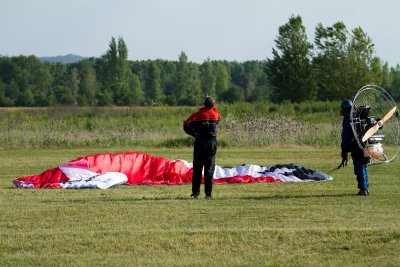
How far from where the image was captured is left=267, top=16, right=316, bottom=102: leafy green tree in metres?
69.2

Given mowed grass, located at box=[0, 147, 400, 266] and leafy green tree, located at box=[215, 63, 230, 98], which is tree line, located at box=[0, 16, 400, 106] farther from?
mowed grass, located at box=[0, 147, 400, 266]

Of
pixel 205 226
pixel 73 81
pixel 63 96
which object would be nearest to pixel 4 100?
pixel 63 96

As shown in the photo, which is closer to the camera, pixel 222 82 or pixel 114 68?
pixel 114 68

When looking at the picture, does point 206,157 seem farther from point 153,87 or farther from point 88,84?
point 153,87

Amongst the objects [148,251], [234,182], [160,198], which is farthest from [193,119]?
[148,251]

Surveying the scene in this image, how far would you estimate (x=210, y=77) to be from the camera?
12319cm

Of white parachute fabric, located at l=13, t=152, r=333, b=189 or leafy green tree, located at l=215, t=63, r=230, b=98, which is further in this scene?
leafy green tree, located at l=215, t=63, r=230, b=98

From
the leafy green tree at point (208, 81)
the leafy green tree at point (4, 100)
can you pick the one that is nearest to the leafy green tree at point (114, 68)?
the leafy green tree at point (4, 100)

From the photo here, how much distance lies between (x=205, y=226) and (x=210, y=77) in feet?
360

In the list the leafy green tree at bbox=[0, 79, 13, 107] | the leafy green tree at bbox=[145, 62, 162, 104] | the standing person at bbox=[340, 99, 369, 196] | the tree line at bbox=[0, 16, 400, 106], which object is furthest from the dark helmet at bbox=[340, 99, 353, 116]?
the leafy green tree at bbox=[145, 62, 162, 104]

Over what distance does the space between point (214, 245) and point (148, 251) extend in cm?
88

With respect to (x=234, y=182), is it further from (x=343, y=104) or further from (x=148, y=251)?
(x=148, y=251)

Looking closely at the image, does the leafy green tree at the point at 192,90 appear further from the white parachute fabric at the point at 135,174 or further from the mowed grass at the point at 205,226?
the mowed grass at the point at 205,226

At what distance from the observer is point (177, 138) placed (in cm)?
3809
